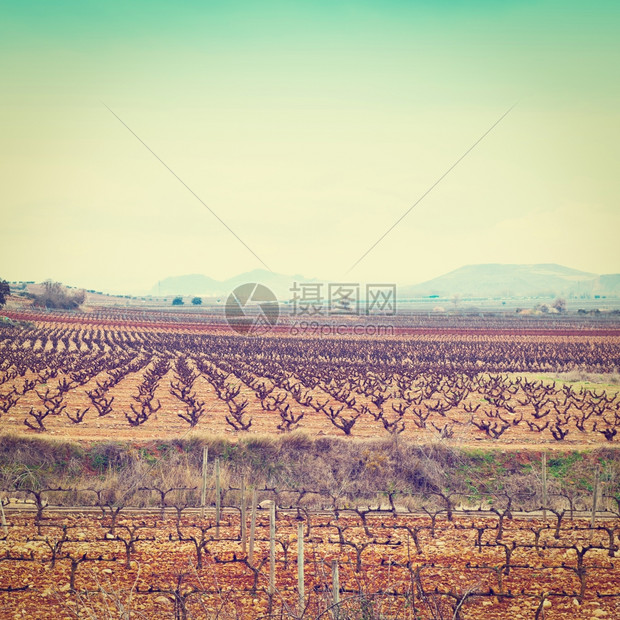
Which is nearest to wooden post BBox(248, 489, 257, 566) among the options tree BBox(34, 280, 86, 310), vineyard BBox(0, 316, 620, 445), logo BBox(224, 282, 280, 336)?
vineyard BBox(0, 316, 620, 445)

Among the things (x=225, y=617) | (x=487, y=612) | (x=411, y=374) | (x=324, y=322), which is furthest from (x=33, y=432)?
(x=324, y=322)

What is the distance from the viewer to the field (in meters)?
6.52

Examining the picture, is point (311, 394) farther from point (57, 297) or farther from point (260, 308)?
point (57, 297)

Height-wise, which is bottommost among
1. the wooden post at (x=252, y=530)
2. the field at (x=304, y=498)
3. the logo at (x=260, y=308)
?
the field at (x=304, y=498)

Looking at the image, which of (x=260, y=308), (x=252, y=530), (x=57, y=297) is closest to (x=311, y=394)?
(x=252, y=530)

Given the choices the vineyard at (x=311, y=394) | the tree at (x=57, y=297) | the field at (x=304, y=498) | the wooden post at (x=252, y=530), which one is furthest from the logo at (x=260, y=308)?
the wooden post at (x=252, y=530)

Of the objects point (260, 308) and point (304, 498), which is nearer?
point (304, 498)

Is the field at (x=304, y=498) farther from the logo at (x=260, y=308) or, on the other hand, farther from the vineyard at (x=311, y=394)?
the logo at (x=260, y=308)

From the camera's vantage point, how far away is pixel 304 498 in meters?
11.1

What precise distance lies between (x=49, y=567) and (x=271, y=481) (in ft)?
19.9

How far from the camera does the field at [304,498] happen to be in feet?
21.4

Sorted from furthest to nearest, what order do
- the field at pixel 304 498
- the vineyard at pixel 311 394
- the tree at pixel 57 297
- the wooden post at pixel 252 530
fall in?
the tree at pixel 57 297, the vineyard at pixel 311 394, the wooden post at pixel 252 530, the field at pixel 304 498

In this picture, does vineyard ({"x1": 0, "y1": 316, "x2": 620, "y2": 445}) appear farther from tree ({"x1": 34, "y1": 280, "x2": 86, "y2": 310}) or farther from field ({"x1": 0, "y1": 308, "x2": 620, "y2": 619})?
tree ({"x1": 34, "y1": 280, "x2": 86, "y2": 310})

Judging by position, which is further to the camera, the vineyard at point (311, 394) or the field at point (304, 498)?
the vineyard at point (311, 394)
